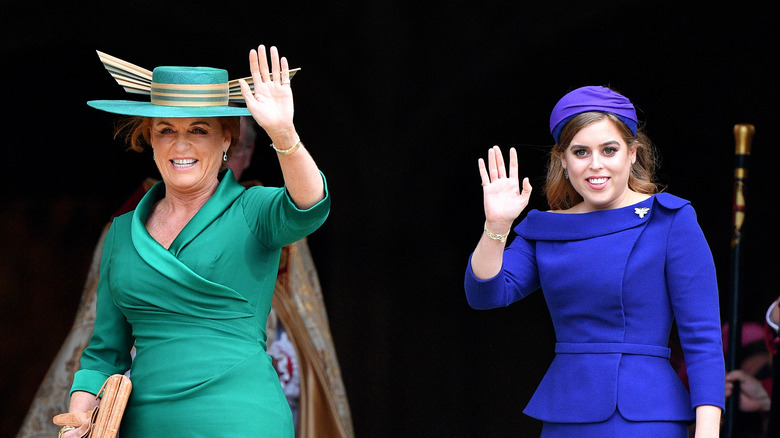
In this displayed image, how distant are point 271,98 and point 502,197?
2.11 feet

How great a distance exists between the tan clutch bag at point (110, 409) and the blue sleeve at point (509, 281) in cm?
90

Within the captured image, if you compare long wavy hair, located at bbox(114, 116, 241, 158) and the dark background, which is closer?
long wavy hair, located at bbox(114, 116, 241, 158)

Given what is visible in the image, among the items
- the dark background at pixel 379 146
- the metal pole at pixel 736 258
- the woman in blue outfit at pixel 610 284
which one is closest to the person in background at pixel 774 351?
the metal pole at pixel 736 258

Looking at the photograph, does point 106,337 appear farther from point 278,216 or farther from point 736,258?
point 736,258

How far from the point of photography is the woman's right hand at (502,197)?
2891 mm

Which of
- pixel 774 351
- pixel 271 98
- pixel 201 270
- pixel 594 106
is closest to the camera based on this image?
pixel 271 98

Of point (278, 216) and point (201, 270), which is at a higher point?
point (278, 216)

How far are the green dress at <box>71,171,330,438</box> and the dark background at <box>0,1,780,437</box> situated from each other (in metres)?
1.99

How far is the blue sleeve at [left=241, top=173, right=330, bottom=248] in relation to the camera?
277cm

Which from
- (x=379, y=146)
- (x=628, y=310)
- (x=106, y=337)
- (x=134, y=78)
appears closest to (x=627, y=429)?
(x=628, y=310)

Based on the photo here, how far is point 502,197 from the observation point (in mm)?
2912

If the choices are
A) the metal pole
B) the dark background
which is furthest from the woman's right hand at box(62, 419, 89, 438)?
the metal pole

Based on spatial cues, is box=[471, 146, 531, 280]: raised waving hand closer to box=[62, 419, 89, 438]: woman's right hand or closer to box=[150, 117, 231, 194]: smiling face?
box=[150, 117, 231, 194]: smiling face

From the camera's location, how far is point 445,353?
16.3 ft
